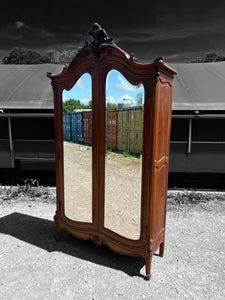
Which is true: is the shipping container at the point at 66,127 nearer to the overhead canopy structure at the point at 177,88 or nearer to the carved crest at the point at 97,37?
the carved crest at the point at 97,37

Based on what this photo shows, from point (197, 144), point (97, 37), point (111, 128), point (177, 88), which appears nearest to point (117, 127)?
point (111, 128)

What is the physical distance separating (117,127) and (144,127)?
483 millimetres

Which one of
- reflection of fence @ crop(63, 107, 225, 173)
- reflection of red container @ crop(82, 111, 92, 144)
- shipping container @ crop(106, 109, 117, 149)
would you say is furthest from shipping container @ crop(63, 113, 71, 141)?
reflection of fence @ crop(63, 107, 225, 173)

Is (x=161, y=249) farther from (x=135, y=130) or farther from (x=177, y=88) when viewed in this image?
(x=177, y=88)

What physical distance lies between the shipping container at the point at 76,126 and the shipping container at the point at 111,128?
46cm

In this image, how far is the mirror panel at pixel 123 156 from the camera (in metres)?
2.50

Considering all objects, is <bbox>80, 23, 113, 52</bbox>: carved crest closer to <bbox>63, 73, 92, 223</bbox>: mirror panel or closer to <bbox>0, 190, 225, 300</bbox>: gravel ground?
<bbox>63, 73, 92, 223</bbox>: mirror panel

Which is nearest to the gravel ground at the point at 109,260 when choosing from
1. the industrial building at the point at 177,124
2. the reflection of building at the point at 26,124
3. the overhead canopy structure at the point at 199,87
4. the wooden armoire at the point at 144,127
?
the wooden armoire at the point at 144,127

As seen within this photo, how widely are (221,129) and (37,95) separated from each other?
555 centimetres

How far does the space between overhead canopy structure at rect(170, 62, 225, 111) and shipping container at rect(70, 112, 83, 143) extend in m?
3.57

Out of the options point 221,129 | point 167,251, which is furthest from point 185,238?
point 221,129

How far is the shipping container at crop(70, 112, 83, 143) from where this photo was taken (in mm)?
2979

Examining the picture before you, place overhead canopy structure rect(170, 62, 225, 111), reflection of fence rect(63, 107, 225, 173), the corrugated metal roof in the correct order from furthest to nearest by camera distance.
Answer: the corrugated metal roof
reflection of fence rect(63, 107, 225, 173)
overhead canopy structure rect(170, 62, 225, 111)

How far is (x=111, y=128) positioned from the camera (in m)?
2.72
